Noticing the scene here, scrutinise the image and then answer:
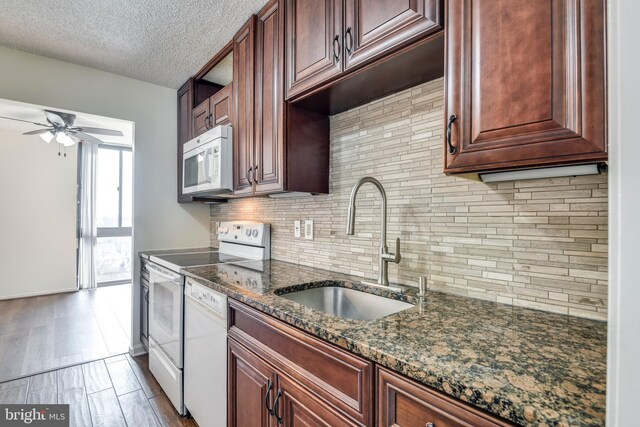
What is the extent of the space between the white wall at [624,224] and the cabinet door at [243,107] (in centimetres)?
167

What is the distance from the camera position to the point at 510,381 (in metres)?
0.59

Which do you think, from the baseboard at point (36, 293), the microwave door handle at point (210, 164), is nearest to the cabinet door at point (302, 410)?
the microwave door handle at point (210, 164)

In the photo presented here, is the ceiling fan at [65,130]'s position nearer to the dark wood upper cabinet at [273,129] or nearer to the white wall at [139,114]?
the white wall at [139,114]

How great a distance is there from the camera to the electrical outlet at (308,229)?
1894 millimetres

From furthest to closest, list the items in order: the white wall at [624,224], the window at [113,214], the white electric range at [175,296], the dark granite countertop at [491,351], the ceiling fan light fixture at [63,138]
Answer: the window at [113,214] < the ceiling fan light fixture at [63,138] < the white electric range at [175,296] < the dark granite countertop at [491,351] < the white wall at [624,224]

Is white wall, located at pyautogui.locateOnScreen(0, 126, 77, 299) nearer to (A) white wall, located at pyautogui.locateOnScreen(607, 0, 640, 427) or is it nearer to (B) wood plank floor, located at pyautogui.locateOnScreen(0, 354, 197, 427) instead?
(B) wood plank floor, located at pyautogui.locateOnScreen(0, 354, 197, 427)

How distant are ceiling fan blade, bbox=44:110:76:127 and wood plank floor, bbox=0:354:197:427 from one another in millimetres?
2093

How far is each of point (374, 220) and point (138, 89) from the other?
2.45 meters

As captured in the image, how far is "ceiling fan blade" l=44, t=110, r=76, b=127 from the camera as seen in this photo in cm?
272

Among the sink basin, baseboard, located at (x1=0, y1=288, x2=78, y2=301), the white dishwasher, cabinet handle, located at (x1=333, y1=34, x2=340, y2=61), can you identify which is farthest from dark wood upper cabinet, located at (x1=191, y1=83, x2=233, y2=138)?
baseboard, located at (x1=0, y1=288, x2=78, y2=301)

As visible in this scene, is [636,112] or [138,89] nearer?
[636,112]

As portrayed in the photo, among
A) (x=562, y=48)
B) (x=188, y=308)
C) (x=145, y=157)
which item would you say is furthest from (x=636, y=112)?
(x=145, y=157)

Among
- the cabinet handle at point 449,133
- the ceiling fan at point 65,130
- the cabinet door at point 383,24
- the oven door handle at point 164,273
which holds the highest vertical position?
the ceiling fan at point 65,130

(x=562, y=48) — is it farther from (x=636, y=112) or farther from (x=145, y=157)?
(x=145, y=157)
